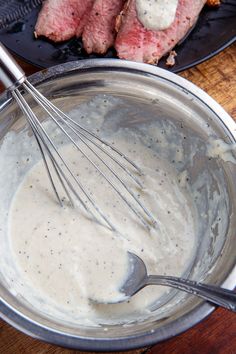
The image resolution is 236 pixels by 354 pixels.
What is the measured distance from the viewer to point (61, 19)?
1285 millimetres

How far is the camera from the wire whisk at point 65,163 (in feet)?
3.04

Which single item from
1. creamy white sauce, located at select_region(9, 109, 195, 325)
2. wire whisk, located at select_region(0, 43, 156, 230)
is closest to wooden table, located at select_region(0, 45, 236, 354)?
creamy white sauce, located at select_region(9, 109, 195, 325)

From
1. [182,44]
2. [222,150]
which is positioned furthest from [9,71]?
[182,44]

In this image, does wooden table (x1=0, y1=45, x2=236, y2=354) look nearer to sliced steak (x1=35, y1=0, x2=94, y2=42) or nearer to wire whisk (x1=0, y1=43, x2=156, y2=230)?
wire whisk (x1=0, y1=43, x2=156, y2=230)

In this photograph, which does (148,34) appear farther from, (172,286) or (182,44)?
(172,286)

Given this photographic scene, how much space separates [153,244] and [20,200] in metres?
0.28

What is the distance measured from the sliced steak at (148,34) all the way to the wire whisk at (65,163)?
242mm

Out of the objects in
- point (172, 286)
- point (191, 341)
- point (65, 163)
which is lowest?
point (191, 341)

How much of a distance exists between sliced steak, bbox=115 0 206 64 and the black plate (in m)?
0.02

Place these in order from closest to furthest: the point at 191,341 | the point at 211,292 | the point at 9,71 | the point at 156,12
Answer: the point at 211,292, the point at 9,71, the point at 191,341, the point at 156,12

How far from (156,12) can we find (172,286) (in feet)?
2.12

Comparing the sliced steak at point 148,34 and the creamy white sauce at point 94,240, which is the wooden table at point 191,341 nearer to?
the creamy white sauce at point 94,240

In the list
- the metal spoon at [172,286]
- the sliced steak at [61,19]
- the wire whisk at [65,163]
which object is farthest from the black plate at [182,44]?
the metal spoon at [172,286]

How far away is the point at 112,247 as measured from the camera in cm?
103
